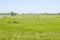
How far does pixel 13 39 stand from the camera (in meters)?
20.6

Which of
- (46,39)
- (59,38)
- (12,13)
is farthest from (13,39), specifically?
(12,13)

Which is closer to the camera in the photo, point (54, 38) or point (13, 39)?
point (13, 39)

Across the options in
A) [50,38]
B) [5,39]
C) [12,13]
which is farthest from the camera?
[12,13]

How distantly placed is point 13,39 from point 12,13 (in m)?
155

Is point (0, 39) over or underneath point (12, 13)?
over

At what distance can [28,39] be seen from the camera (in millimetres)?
20922

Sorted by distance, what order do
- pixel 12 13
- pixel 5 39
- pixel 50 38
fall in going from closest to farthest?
pixel 5 39 → pixel 50 38 → pixel 12 13

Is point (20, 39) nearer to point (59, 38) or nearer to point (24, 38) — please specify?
point (24, 38)

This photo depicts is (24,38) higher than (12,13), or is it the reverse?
(24,38)

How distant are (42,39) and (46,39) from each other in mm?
466

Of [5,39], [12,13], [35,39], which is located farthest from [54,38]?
[12,13]

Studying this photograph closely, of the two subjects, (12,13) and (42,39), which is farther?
(12,13)

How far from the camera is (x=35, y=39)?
69.2 feet

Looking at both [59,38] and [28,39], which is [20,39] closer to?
[28,39]
